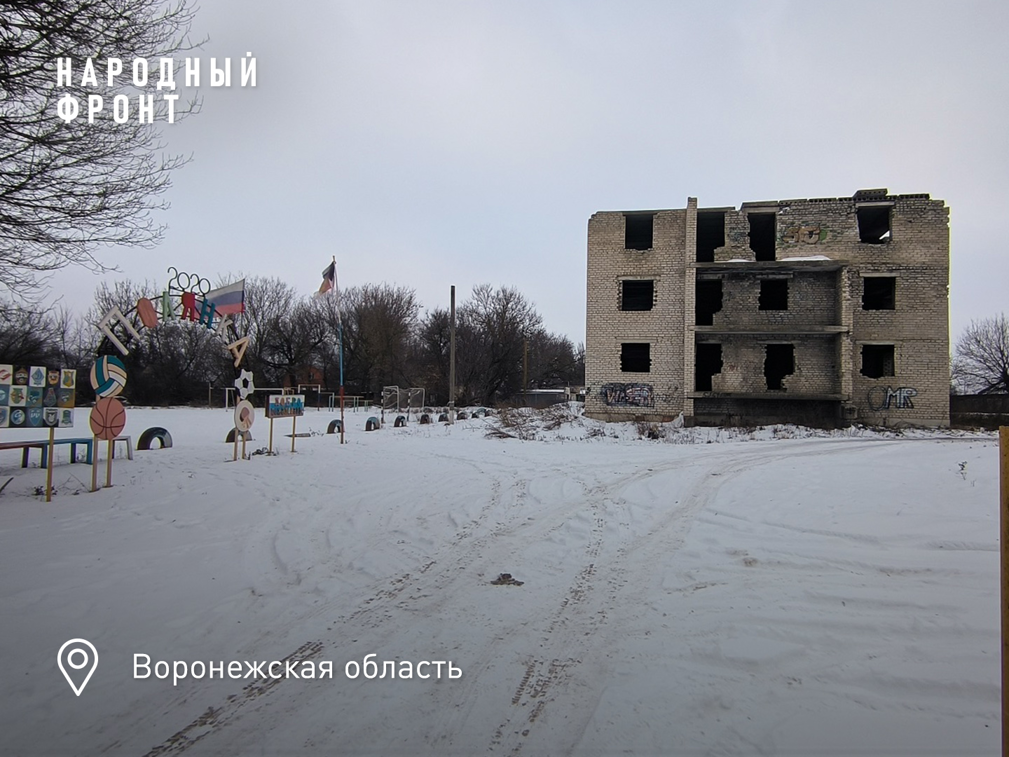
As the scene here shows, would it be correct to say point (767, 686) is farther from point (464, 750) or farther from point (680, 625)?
point (464, 750)

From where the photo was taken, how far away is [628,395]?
24.8 metres

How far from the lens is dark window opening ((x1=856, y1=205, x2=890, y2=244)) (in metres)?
24.4

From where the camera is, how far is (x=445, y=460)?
40.8ft

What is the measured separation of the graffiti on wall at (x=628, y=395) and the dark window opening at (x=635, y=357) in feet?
5.06

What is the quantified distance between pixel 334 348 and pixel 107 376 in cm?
4187

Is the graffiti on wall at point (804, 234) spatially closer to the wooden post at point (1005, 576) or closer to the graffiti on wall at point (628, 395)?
the graffiti on wall at point (628, 395)

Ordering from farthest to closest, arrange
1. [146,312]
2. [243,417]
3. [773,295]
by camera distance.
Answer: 1. [773,295]
2. [243,417]
3. [146,312]

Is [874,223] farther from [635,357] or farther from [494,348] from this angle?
[494,348]

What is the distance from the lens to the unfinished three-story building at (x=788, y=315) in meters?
23.4

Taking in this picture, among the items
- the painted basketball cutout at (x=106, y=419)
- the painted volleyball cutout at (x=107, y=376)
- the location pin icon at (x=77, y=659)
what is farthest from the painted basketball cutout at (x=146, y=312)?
the location pin icon at (x=77, y=659)

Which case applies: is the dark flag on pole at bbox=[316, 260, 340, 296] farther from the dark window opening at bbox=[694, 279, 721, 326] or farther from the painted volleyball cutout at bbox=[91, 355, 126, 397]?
the dark window opening at bbox=[694, 279, 721, 326]

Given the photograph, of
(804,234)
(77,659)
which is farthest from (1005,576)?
(804,234)

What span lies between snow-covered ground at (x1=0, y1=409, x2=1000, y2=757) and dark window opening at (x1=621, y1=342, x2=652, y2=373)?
1758cm

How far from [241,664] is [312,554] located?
2.25 meters
